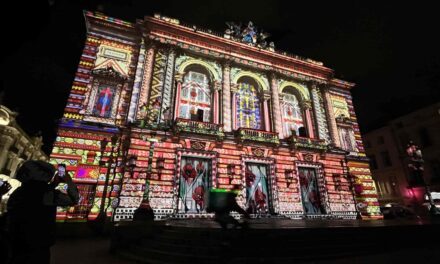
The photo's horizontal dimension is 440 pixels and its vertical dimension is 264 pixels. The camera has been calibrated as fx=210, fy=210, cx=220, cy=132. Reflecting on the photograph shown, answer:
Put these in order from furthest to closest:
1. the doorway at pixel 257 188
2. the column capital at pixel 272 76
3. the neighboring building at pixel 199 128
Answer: the column capital at pixel 272 76 → the doorway at pixel 257 188 → the neighboring building at pixel 199 128

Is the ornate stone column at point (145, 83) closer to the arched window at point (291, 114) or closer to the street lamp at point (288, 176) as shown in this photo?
the street lamp at point (288, 176)

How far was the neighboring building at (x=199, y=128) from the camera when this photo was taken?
507 inches

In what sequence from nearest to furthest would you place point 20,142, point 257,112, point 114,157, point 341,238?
point 341,238 < point 114,157 < point 257,112 < point 20,142

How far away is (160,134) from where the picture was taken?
1379cm

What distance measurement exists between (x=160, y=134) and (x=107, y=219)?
18.4 feet

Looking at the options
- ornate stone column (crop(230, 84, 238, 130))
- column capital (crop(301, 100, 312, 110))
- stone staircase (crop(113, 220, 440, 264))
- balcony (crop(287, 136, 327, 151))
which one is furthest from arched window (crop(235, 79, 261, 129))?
stone staircase (crop(113, 220, 440, 264))

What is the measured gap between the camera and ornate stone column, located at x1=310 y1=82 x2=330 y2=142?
19.0 m

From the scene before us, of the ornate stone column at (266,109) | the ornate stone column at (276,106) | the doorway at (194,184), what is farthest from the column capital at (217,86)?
the doorway at (194,184)

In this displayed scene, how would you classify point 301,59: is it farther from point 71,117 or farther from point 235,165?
point 71,117

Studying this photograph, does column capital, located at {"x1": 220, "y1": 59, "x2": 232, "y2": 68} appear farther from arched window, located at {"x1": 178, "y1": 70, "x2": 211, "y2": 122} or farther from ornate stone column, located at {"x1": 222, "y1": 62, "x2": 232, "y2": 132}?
arched window, located at {"x1": 178, "y1": 70, "x2": 211, "y2": 122}

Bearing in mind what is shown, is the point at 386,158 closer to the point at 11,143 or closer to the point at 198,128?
the point at 198,128

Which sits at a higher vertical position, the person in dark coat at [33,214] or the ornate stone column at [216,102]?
the ornate stone column at [216,102]

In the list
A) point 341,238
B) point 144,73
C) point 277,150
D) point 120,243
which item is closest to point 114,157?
point 144,73

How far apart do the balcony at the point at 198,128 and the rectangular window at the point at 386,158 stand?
97.5 ft
